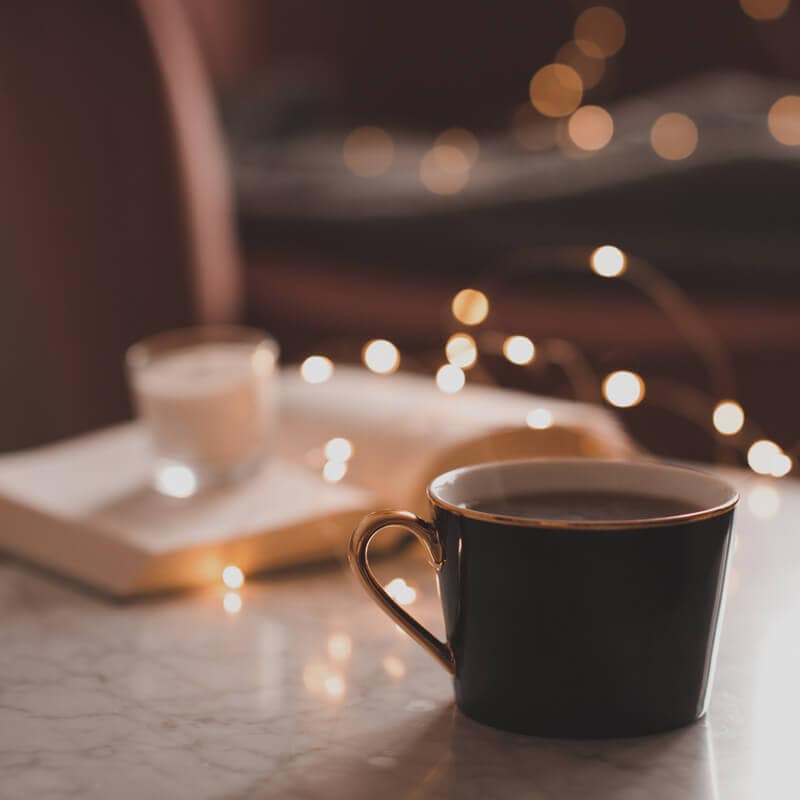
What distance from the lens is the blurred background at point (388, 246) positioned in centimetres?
129

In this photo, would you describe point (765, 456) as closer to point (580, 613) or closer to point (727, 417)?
point (727, 417)

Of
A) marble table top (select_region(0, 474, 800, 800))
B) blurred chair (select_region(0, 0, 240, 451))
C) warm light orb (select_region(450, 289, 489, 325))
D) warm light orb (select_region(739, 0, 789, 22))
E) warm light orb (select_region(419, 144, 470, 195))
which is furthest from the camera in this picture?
warm light orb (select_region(739, 0, 789, 22))

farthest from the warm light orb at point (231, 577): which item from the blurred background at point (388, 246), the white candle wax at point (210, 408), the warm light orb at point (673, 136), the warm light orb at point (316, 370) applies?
the warm light orb at point (673, 136)

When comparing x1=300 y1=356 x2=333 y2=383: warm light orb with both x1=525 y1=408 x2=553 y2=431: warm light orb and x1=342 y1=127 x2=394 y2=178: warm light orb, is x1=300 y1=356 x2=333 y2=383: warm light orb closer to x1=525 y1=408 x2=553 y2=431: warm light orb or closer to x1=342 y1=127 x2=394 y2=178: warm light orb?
x1=525 y1=408 x2=553 y2=431: warm light orb

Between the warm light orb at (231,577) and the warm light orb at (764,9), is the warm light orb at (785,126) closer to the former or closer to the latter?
the warm light orb at (764,9)

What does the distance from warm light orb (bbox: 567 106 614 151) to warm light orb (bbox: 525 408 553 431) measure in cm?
142

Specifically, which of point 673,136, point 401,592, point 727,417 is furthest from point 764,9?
point 401,592

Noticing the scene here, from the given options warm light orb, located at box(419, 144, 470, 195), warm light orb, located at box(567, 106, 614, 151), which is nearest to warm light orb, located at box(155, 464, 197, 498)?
warm light orb, located at box(419, 144, 470, 195)

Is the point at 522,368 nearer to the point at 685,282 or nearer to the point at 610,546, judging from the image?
the point at 685,282

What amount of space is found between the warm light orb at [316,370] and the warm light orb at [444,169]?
2.45ft

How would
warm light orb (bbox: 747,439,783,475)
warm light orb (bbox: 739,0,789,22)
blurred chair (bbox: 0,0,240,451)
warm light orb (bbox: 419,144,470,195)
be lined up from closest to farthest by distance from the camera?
warm light orb (bbox: 747,439,783,475), blurred chair (bbox: 0,0,240,451), warm light orb (bbox: 419,144,470,195), warm light orb (bbox: 739,0,789,22)

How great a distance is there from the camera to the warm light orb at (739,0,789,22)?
210cm

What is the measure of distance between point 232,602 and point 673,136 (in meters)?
1.16

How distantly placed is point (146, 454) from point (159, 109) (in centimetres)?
64
